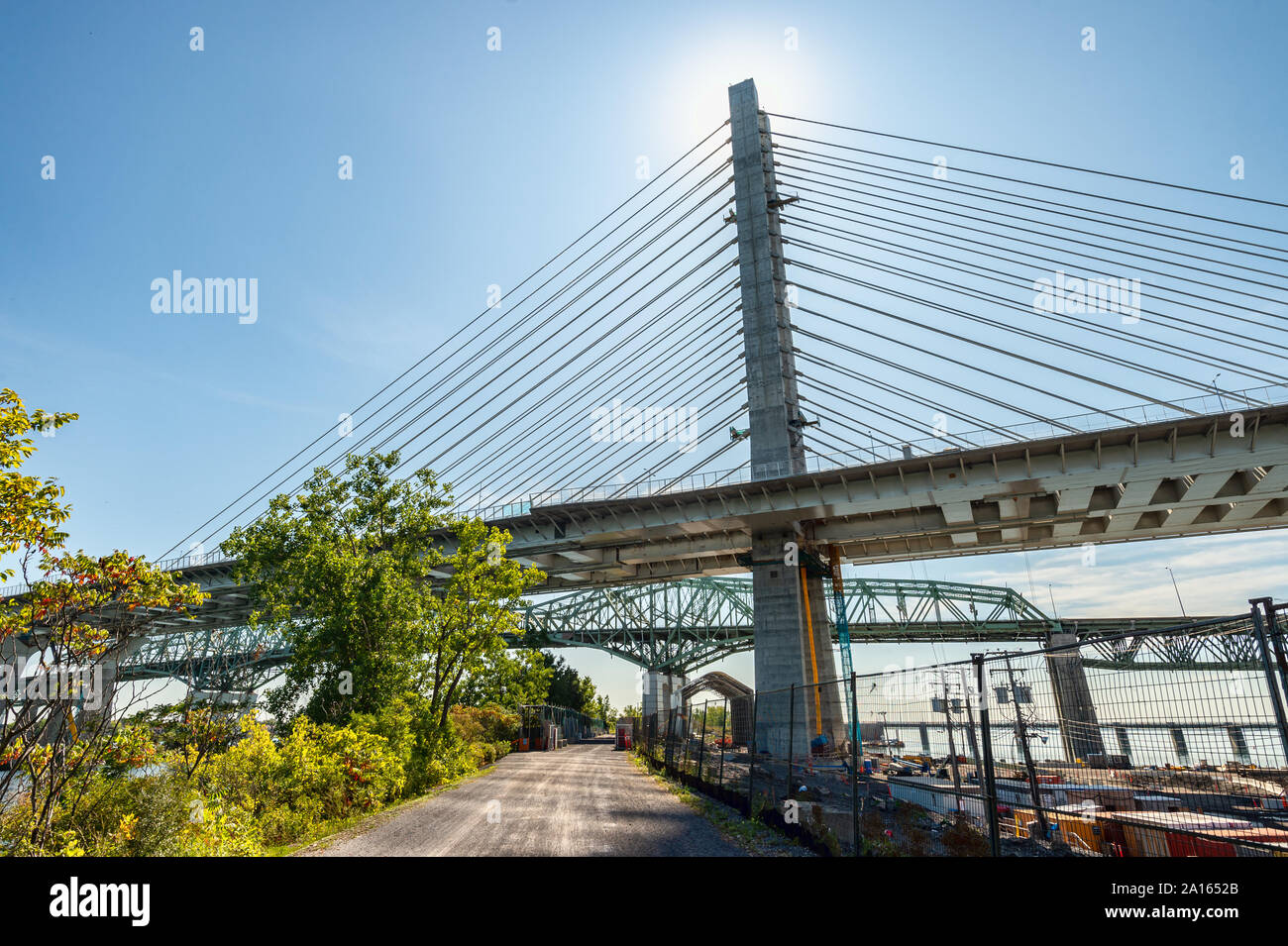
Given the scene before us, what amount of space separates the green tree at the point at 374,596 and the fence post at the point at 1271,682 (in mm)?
21191

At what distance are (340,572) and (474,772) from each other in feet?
39.4

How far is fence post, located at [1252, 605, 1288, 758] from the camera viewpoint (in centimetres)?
491

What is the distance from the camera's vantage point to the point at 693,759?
22172 millimetres

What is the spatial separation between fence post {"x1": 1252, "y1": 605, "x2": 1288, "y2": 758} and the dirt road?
822 centimetres

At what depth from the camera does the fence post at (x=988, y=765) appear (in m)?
7.21

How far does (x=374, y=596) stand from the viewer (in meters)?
21.3

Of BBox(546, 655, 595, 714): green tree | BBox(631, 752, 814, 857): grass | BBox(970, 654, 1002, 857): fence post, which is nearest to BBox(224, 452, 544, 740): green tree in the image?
BBox(631, 752, 814, 857): grass

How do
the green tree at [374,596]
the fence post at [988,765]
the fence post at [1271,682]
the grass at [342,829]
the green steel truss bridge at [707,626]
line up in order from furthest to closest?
the green steel truss bridge at [707,626]
the green tree at [374,596]
the grass at [342,829]
the fence post at [988,765]
the fence post at [1271,682]

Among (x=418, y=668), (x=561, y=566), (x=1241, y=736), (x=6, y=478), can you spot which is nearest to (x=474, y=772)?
(x=418, y=668)

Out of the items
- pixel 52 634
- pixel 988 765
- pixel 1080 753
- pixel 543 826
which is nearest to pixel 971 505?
pixel 543 826

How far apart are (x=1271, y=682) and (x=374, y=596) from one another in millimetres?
21547

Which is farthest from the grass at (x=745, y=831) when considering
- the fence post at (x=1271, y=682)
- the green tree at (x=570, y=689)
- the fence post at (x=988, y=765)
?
the green tree at (x=570, y=689)

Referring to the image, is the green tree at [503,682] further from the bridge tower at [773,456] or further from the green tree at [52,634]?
the green tree at [52,634]

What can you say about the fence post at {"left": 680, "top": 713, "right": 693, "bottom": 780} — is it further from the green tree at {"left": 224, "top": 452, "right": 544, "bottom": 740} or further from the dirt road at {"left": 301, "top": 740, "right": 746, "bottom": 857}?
the green tree at {"left": 224, "top": 452, "right": 544, "bottom": 740}
